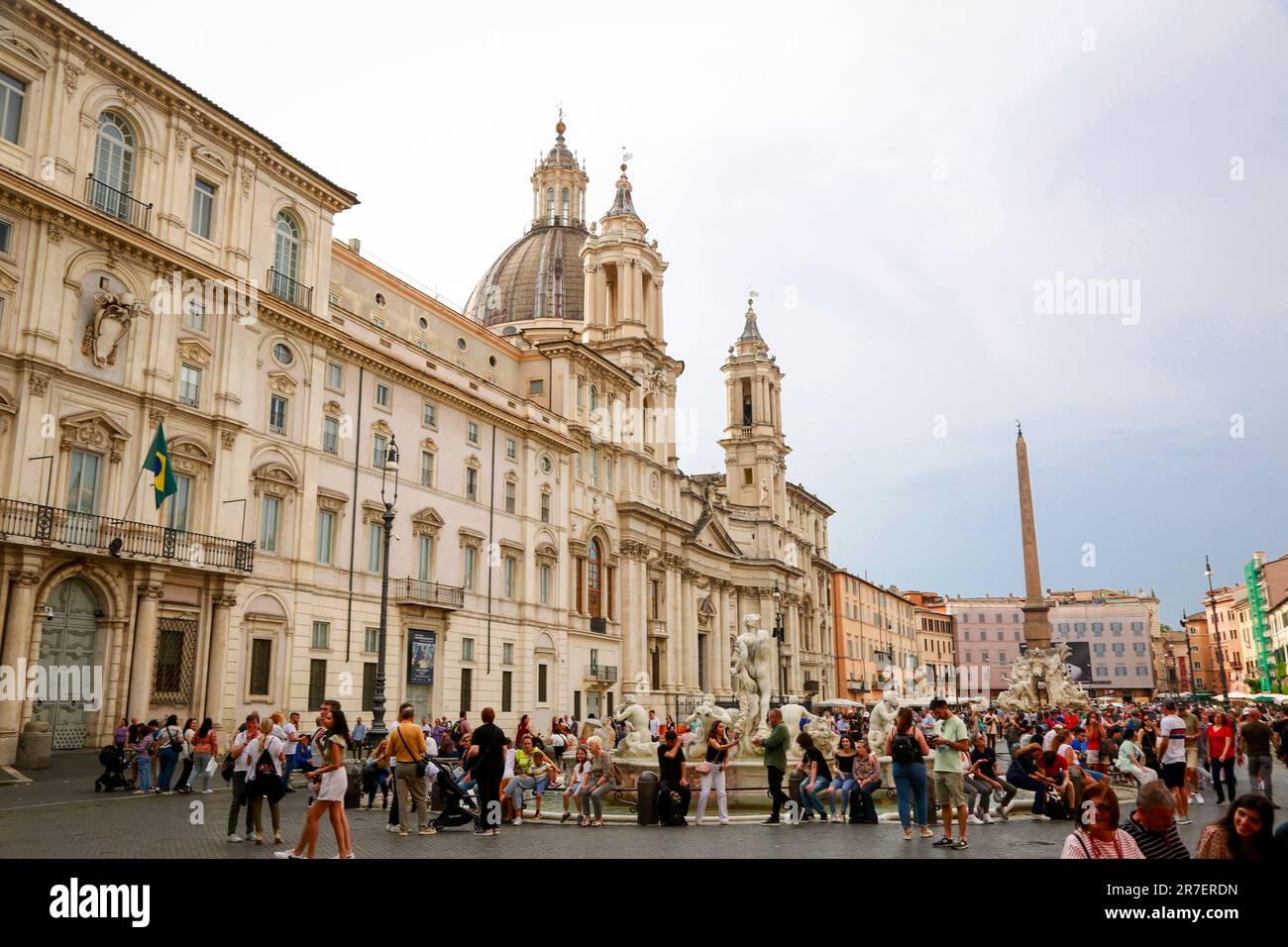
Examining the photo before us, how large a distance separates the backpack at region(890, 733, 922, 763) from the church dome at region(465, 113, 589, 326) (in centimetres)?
5517

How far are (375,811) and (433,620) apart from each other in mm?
18808

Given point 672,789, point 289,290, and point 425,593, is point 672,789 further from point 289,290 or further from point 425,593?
point 289,290

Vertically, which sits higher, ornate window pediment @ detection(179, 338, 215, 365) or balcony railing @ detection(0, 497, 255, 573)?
ornate window pediment @ detection(179, 338, 215, 365)

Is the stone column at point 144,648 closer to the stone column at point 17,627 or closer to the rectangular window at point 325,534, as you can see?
the stone column at point 17,627

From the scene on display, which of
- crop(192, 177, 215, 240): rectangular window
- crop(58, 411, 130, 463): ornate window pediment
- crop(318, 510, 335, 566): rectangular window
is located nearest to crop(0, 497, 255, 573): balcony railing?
crop(58, 411, 130, 463): ornate window pediment

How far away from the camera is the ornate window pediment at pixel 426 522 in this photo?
35.9 m

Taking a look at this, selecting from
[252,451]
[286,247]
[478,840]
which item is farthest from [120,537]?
[478,840]

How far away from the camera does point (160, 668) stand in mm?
25547

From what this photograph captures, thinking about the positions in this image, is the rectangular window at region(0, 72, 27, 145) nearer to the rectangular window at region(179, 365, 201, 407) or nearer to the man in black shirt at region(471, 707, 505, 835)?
the rectangular window at region(179, 365, 201, 407)

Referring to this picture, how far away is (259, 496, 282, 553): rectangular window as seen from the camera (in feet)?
97.0

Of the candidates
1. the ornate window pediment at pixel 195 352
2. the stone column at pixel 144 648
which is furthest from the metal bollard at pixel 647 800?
the ornate window pediment at pixel 195 352

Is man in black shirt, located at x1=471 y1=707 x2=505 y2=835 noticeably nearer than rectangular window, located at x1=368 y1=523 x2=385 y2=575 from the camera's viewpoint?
Yes
